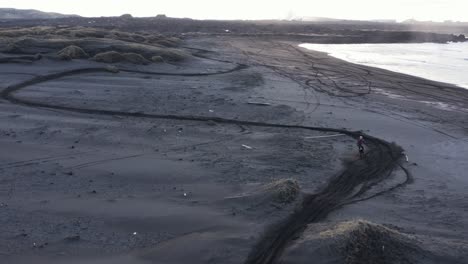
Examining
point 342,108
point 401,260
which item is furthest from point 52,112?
point 401,260

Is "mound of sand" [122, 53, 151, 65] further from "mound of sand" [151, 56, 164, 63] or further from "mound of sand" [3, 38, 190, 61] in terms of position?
"mound of sand" [3, 38, 190, 61]

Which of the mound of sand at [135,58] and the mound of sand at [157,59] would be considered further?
the mound of sand at [157,59]

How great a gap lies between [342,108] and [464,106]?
576cm

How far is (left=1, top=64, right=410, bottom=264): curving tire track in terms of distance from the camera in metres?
7.01

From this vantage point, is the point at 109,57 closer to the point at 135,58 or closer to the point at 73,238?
the point at 135,58

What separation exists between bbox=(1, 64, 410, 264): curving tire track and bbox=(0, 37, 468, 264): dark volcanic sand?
0.31 feet

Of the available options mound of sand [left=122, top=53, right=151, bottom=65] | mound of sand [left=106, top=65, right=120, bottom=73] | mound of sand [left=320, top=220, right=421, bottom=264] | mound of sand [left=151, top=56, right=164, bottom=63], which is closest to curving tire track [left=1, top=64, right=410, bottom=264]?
mound of sand [left=320, top=220, right=421, bottom=264]

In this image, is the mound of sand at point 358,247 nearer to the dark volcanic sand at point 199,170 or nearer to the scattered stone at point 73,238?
the dark volcanic sand at point 199,170

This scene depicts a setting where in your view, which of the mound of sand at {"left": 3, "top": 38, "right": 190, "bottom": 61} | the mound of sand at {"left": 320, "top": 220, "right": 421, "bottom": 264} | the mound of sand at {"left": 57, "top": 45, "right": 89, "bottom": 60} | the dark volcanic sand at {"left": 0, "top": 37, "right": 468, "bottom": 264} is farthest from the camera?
the mound of sand at {"left": 3, "top": 38, "right": 190, "bottom": 61}

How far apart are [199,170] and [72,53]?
53.1 feet

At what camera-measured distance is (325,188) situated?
9523 millimetres

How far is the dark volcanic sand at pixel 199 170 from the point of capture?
6828mm

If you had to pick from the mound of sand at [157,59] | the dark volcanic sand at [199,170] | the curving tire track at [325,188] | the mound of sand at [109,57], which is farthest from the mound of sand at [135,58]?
the curving tire track at [325,188]

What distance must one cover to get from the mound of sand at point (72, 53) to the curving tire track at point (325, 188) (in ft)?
19.7
